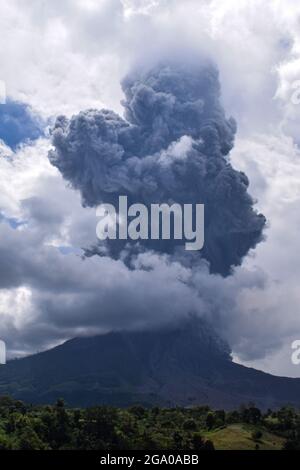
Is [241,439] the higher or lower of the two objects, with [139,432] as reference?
lower

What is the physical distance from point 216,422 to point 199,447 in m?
23.3

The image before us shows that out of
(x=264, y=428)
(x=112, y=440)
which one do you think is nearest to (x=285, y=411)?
(x=264, y=428)

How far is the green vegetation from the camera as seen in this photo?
9212 cm

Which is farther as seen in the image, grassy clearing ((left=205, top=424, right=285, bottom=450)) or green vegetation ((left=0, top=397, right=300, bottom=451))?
grassy clearing ((left=205, top=424, right=285, bottom=450))

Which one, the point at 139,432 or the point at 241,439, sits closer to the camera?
the point at 139,432

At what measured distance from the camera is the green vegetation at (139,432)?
302 feet

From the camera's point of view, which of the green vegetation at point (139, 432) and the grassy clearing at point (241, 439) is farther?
the grassy clearing at point (241, 439)

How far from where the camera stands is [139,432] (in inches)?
3986
